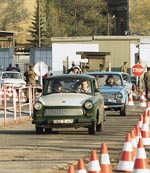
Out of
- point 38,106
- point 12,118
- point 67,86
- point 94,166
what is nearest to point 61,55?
point 12,118

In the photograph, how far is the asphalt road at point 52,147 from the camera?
14641mm

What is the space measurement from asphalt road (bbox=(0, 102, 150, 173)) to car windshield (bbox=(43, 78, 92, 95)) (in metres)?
1.11

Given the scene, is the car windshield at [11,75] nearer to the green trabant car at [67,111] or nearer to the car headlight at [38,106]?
the green trabant car at [67,111]

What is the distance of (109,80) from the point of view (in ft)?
103

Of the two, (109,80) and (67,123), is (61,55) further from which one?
(67,123)

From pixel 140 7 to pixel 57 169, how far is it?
306ft

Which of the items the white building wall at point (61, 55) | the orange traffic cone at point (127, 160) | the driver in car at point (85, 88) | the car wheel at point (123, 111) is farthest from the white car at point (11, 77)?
the orange traffic cone at point (127, 160)

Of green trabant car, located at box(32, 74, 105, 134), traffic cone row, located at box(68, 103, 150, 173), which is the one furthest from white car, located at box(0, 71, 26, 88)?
traffic cone row, located at box(68, 103, 150, 173)

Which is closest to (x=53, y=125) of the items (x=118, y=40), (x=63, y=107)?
(x=63, y=107)

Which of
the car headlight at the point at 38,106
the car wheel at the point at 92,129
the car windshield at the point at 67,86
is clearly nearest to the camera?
the car headlight at the point at 38,106

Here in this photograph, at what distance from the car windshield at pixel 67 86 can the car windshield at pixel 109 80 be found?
856 cm

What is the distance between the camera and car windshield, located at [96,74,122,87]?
31422mm

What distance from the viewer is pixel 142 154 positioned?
11758 millimetres

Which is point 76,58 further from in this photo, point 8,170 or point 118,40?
point 8,170
